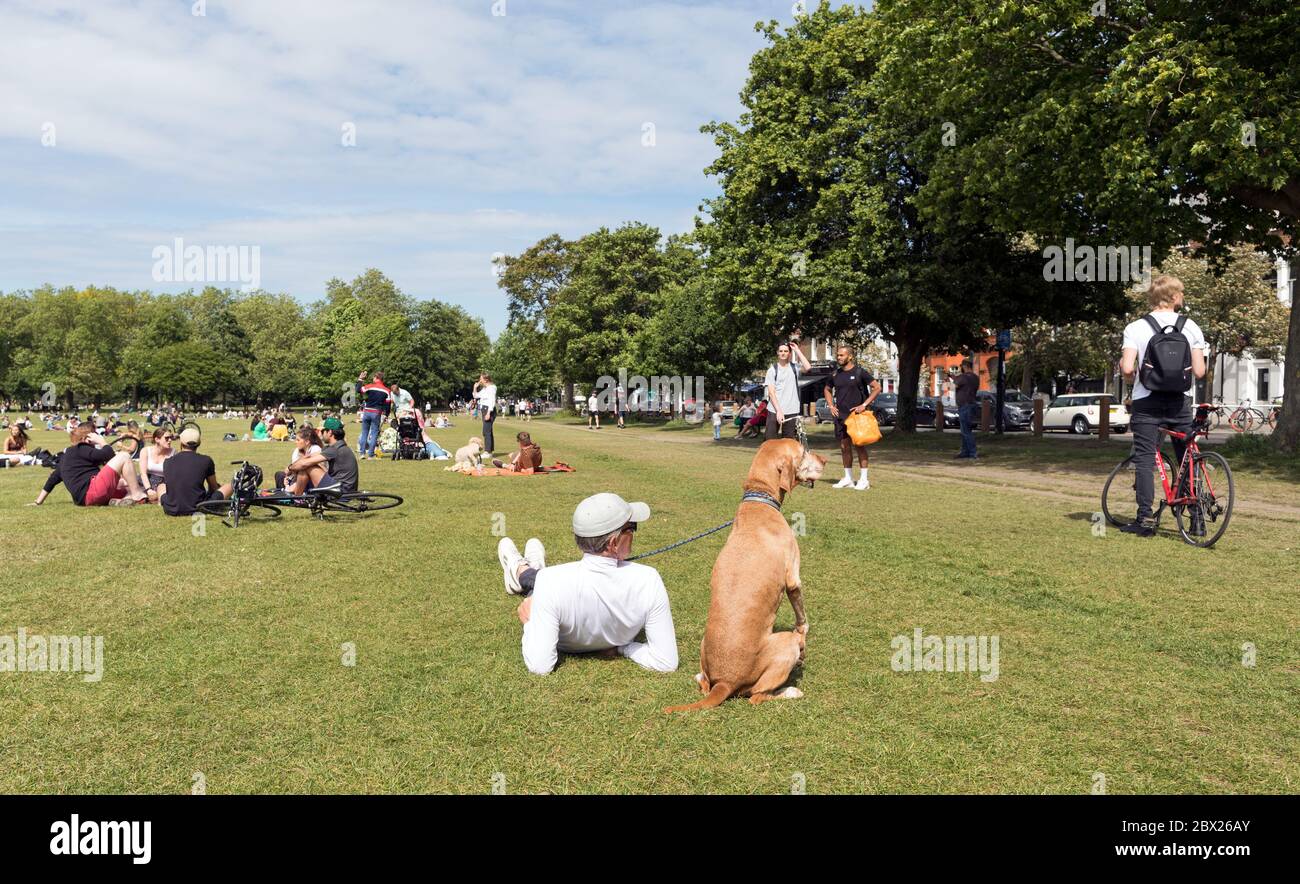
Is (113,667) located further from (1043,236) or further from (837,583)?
(1043,236)

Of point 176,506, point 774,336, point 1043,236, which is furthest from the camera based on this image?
point 774,336

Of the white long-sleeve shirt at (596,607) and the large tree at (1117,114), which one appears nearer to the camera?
the white long-sleeve shirt at (596,607)

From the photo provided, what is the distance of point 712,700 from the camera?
14.0 feet

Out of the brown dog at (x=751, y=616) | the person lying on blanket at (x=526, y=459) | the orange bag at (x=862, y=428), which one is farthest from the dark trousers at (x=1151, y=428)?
the person lying on blanket at (x=526, y=459)

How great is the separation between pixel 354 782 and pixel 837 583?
15.6 feet

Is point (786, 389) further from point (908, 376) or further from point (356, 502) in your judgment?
point (908, 376)

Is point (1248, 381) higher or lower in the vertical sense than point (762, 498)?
higher

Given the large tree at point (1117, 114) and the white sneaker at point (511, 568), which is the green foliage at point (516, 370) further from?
the white sneaker at point (511, 568)

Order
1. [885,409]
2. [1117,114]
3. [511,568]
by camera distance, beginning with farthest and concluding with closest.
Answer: [885,409], [1117,114], [511,568]

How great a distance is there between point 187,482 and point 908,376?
2349cm

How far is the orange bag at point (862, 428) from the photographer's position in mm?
13320

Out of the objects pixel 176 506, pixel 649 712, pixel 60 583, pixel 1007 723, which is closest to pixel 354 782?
pixel 649 712

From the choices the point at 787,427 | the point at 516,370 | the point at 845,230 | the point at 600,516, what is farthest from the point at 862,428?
the point at 516,370

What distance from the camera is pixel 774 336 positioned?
1211 inches
